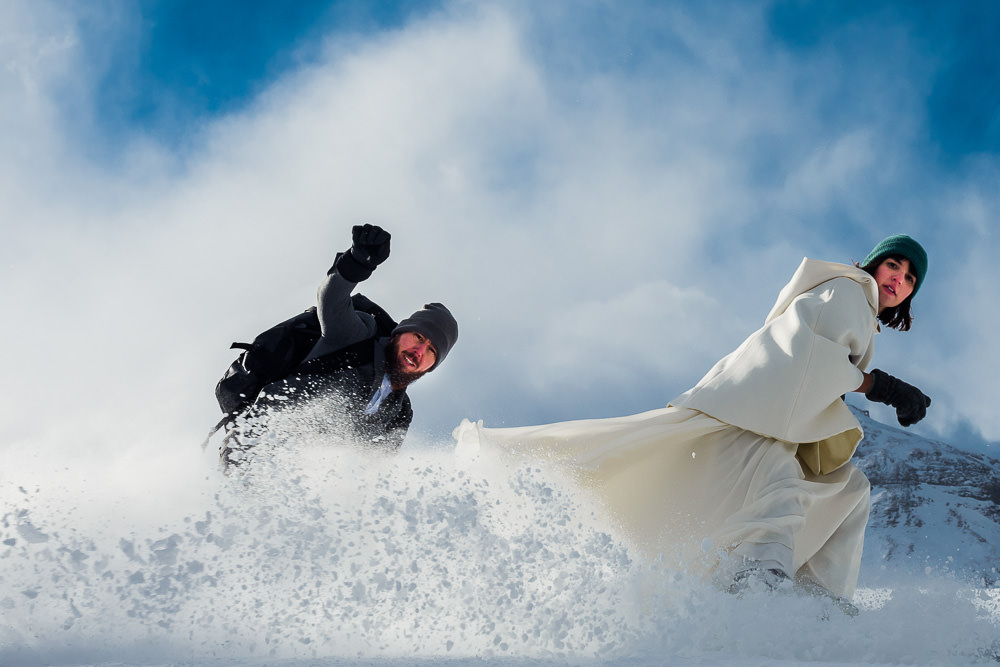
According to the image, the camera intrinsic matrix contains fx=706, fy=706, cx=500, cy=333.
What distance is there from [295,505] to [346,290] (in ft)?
3.90

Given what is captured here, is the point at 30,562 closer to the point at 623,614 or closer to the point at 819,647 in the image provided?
the point at 623,614

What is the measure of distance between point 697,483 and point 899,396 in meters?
1.11

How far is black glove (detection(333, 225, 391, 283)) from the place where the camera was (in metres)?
3.31

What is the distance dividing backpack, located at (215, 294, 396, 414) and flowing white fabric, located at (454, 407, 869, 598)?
113cm

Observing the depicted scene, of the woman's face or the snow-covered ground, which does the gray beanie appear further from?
the woman's face

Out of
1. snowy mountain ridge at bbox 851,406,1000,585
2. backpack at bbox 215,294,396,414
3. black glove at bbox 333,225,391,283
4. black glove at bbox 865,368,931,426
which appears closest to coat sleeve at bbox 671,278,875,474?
black glove at bbox 865,368,931,426

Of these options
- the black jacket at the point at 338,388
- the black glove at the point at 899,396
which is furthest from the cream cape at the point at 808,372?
the black jacket at the point at 338,388

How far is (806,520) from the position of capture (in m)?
3.23

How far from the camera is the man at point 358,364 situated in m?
3.36

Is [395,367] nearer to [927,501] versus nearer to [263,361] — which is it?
[263,361]

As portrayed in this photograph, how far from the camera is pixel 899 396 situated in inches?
135

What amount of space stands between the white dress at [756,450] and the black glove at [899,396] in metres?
0.17

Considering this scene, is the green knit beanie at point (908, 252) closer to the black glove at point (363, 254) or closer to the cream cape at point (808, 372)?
the cream cape at point (808, 372)

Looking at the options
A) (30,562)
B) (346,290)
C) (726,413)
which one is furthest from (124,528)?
(726,413)
